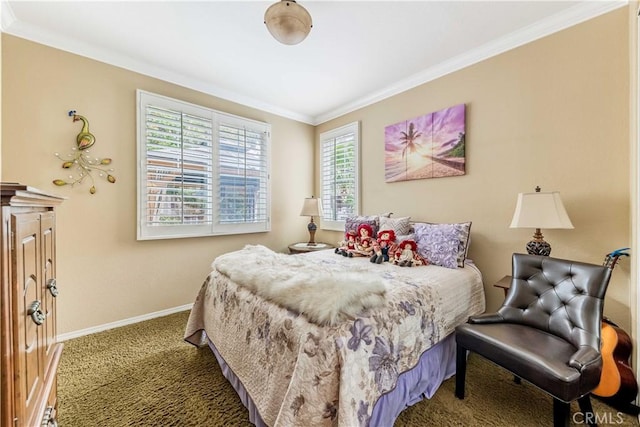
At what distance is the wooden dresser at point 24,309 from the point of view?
62 cm

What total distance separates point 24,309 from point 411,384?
5.87 ft

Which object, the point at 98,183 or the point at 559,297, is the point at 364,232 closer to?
the point at 559,297

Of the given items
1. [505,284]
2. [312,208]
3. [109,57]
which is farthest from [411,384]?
[109,57]

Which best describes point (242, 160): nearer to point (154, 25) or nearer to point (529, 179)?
point (154, 25)

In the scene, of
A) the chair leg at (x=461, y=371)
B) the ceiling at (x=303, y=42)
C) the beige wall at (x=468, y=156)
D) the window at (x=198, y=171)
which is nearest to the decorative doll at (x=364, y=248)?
the beige wall at (x=468, y=156)

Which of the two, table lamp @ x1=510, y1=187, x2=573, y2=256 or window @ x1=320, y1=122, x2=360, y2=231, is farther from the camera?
window @ x1=320, y1=122, x2=360, y2=231

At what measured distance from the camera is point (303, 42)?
238cm

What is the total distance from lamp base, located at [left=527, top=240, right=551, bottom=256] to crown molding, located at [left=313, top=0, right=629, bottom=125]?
1726 mm

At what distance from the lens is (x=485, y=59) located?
98.3 inches

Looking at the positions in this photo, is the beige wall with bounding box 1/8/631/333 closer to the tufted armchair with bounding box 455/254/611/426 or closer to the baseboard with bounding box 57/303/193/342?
the baseboard with bounding box 57/303/193/342

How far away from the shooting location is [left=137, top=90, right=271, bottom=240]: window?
9.36 feet

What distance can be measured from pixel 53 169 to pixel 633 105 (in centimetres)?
456

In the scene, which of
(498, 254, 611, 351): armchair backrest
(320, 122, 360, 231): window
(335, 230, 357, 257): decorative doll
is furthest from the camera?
(320, 122, 360, 231): window

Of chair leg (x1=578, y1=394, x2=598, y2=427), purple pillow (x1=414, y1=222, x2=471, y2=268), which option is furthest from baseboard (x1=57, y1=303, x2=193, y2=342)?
chair leg (x1=578, y1=394, x2=598, y2=427)
